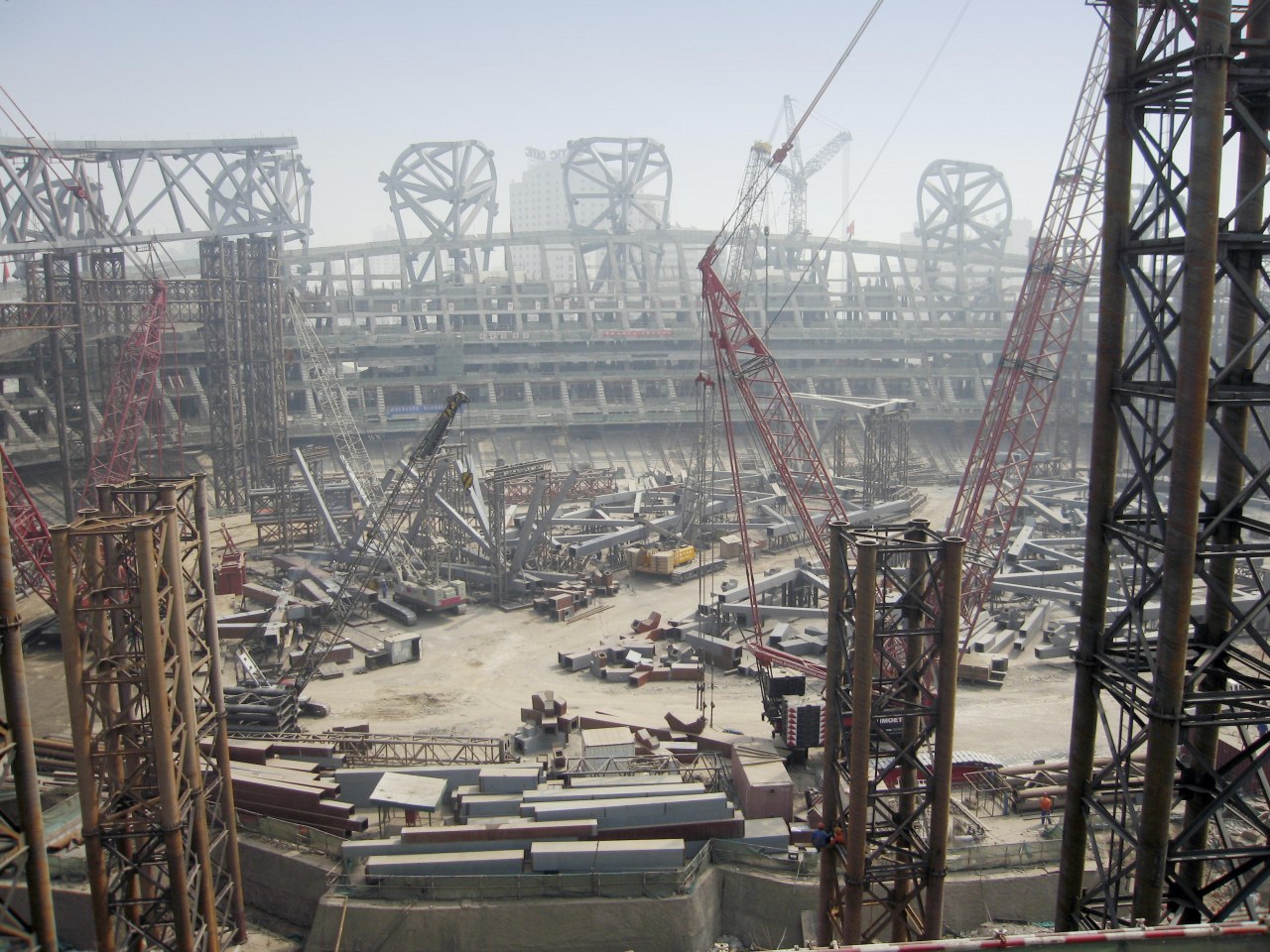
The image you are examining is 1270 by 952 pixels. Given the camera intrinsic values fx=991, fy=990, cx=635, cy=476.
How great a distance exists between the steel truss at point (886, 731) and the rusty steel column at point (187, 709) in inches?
304

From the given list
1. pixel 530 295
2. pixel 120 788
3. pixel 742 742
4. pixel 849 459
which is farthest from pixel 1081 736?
pixel 530 295

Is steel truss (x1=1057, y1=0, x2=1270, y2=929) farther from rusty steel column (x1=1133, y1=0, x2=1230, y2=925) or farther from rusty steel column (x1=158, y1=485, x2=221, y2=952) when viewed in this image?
rusty steel column (x1=158, y1=485, x2=221, y2=952)

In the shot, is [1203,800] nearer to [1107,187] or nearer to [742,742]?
[1107,187]

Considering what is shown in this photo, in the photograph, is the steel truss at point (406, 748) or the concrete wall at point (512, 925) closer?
the concrete wall at point (512, 925)

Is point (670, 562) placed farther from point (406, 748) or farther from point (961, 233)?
point (961, 233)

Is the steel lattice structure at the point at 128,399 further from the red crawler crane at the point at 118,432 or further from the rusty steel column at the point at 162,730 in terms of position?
the rusty steel column at the point at 162,730

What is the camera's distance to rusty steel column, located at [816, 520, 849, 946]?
1131 centimetres

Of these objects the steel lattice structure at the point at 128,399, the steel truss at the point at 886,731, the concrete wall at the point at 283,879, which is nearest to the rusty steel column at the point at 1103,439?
the steel truss at the point at 886,731

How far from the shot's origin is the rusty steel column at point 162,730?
11180 millimetres

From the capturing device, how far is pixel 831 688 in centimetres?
1160

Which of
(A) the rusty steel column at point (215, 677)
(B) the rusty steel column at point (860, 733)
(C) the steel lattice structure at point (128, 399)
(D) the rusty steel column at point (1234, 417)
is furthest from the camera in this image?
(C) the steel lattice structure at point (128, 399)

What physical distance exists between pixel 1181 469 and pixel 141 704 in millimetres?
12248

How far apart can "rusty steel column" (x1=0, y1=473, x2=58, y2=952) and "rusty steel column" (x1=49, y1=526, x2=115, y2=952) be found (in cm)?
242

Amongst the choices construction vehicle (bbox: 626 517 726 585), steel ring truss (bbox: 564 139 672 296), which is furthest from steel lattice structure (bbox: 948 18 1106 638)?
steel ring truss (bbox: 564 139 672 296)
